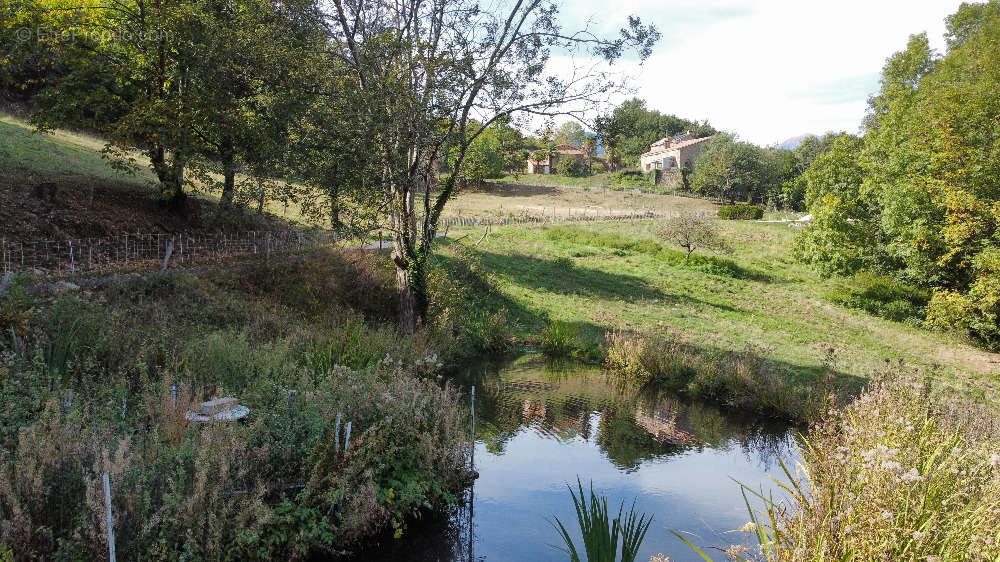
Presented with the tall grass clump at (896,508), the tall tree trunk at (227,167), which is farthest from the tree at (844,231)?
the tall tree trunk at (227,167)

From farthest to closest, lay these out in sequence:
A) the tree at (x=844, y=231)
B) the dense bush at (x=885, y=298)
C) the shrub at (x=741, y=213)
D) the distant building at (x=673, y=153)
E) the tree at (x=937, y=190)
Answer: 1. the distant building at (x=673, y=153)
2. the shrub at (x=741, y=213)
3. the tree at (x=844, y=231)
4. the dense bush at (x=885, y=298)
5. the tree at (x=937, y=190)

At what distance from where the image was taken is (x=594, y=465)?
10781mm

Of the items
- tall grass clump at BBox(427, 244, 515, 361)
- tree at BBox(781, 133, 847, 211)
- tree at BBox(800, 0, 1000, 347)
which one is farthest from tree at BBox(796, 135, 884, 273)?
tree at BBox(781, 133, 847, 211)

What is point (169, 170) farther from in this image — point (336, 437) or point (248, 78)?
point (336, 437)

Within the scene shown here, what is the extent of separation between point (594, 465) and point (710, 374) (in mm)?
5782

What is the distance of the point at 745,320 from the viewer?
24.4 metres

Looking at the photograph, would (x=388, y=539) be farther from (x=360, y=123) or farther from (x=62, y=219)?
(x=62, y=219)

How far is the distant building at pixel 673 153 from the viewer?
75688mm

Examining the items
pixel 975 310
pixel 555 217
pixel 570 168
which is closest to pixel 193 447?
pixel 975 310

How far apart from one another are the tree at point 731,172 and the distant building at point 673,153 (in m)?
6.45

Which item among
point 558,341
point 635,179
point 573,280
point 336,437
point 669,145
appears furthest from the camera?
point 669,145

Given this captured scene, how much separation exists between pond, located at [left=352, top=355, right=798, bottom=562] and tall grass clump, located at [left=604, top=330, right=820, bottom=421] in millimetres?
519

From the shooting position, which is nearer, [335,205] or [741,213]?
[335,205]

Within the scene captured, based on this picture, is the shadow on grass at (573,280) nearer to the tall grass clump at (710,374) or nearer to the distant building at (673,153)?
the tall grass clump at (710,374)
